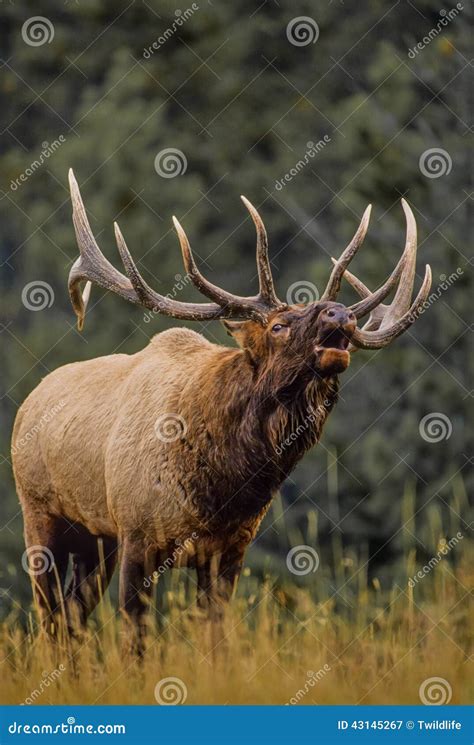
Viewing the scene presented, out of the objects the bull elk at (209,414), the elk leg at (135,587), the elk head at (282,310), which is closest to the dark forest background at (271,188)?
the elk head at (282,310)

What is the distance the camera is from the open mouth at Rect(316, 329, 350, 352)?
5.30m

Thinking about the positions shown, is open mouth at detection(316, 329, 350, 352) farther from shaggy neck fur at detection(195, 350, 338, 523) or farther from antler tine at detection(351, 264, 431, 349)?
antler tine at detection(351, 264, 431, 349)

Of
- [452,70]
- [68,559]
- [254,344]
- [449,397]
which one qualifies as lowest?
[68,559]

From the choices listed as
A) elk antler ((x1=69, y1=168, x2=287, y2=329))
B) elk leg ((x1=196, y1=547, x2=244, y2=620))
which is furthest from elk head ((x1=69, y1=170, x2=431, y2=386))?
elk leg ((x1=196, y1=547, x2=244, y2=620))

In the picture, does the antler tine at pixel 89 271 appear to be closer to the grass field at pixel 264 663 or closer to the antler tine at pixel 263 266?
the antler tine at pixel 263 266

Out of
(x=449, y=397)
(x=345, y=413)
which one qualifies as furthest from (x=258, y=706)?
(x=345, y=413)

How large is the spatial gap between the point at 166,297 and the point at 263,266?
58 cm

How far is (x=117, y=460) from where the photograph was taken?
6.00 m

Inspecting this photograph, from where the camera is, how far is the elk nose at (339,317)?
5254 millimetres

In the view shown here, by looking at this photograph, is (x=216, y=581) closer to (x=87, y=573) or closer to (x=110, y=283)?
(x=87, y=573)

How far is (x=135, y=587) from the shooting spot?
5777mm

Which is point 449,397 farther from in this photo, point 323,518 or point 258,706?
point 258,706

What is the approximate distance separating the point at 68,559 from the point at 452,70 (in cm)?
445

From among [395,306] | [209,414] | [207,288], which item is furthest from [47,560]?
[395,306]
